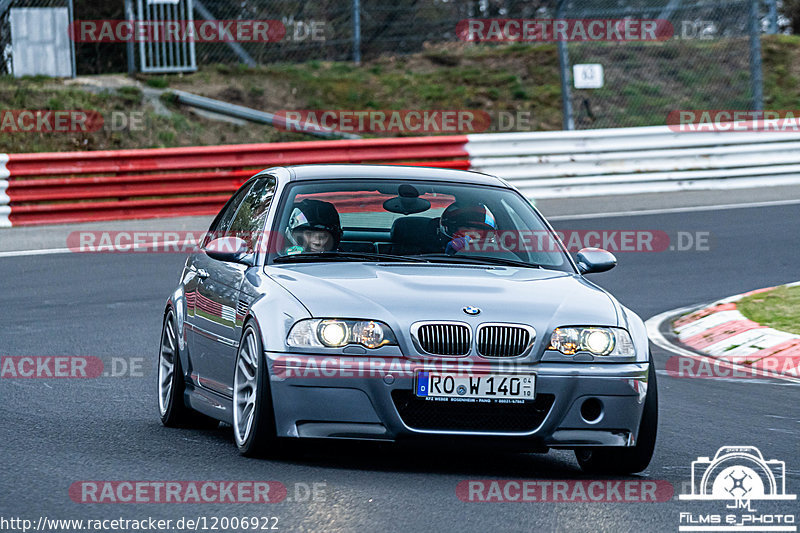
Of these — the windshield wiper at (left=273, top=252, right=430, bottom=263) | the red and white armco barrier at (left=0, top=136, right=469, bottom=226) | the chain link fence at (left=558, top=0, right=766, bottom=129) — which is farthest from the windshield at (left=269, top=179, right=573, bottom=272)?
the chain link fence at (left=558, top=0, right=766, bottom=129)

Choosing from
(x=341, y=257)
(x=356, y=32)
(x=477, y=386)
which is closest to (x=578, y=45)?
(x=356, y=32)

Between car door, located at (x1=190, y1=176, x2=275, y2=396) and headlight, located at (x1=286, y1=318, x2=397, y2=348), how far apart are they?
631 millimetres

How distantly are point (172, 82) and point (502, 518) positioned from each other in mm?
20754

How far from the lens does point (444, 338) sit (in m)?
6.11

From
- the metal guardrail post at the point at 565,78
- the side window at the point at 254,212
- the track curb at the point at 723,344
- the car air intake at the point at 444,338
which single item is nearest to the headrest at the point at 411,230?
the side window at the point at 254,212

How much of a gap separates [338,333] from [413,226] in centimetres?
140

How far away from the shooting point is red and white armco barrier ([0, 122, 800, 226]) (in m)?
17.7

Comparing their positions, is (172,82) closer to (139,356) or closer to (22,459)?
(139,356)

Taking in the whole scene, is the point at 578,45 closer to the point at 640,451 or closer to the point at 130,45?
the point at 130,45

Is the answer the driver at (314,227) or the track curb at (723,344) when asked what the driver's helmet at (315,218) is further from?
the track curb at (723,344)

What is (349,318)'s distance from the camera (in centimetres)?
611

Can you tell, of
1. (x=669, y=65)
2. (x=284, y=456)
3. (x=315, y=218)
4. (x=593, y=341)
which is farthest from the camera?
(x=669, y=65)

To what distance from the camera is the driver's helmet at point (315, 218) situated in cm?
727

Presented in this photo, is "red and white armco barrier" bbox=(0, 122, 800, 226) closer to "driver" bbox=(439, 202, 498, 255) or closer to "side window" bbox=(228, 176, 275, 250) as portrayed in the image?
"side window" bbox=(228, 176, 275, 250)
